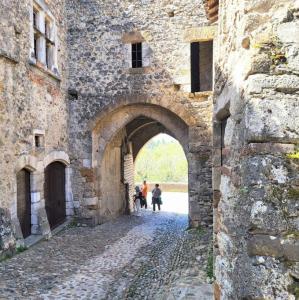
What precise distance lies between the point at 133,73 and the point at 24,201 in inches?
160

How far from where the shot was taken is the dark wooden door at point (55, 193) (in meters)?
8.56

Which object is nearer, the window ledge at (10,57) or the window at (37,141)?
the window ledge at (10,57)

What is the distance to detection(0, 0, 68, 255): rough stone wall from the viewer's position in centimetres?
644

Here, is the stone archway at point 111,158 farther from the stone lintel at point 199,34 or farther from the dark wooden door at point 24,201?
the dark wooden door at point 24,201

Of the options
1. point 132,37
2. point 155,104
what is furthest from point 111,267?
point 132,37

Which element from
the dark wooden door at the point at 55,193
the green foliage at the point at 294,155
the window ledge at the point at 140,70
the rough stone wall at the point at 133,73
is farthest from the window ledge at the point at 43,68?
the green foliage at the point at 294,155

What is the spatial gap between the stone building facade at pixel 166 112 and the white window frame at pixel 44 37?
27mm

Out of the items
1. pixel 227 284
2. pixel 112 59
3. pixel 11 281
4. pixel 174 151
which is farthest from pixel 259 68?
pixel 174 151

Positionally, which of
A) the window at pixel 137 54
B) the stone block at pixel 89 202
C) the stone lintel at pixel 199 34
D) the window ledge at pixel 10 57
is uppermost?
the stone lintel at pixel 199 34

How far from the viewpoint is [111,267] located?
20.1 ft

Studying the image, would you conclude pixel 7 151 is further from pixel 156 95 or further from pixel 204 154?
pixel 204 154

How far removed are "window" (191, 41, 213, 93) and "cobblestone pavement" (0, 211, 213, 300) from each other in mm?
4067

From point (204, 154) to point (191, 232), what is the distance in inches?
73.8

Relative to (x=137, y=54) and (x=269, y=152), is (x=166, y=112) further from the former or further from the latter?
(x=269, y=152)
